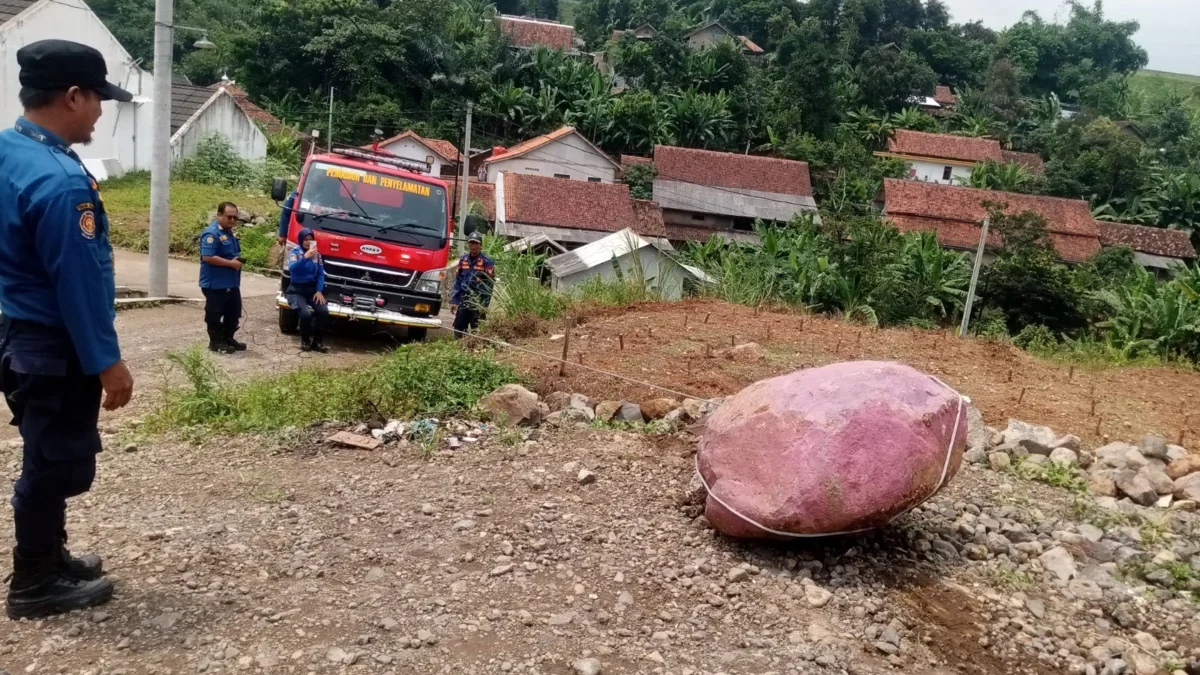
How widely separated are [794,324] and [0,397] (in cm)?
774

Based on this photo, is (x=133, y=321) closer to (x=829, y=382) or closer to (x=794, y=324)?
(x=794, y=324)

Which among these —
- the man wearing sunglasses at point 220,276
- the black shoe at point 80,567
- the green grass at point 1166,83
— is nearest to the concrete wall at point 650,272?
the man wearing sunglasses at point 220,276

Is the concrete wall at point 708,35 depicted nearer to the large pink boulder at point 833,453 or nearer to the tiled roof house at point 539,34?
the tiled roof house at point 539,34

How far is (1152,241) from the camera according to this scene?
38.9 m

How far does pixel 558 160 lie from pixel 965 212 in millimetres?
17737

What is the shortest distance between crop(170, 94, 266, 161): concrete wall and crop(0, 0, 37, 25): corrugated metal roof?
5.32 meters

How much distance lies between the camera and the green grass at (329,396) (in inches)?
213

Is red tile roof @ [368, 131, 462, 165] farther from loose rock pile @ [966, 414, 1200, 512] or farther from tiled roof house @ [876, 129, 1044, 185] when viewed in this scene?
loose rock pile @ [966, 414, 1200, 512]

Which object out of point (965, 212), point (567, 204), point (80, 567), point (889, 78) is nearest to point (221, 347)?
point (80, 567)

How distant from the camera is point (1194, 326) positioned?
14.4 m

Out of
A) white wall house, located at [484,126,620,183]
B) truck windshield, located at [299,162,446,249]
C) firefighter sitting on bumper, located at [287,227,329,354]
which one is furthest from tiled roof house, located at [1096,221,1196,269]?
firefighter sitting on bumper, located at [287,227,329,354]

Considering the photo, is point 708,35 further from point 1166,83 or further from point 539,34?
point 1166,83

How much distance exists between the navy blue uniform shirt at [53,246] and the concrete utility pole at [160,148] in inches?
331

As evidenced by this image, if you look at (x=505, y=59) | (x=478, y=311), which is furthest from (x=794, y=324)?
(x=505, y=59)
